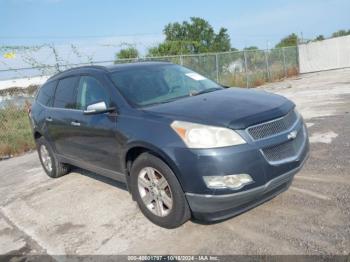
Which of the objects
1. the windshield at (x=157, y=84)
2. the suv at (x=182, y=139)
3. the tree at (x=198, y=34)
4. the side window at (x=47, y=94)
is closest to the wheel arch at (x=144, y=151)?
the suv at (x=182, y=139)

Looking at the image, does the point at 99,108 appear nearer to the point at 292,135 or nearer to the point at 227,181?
the point at 227,181

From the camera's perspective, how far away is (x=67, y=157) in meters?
5.86

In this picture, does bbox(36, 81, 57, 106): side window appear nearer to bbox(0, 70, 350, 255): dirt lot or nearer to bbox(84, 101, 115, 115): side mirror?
bbox(0, 70, 350, 255): dirt lot

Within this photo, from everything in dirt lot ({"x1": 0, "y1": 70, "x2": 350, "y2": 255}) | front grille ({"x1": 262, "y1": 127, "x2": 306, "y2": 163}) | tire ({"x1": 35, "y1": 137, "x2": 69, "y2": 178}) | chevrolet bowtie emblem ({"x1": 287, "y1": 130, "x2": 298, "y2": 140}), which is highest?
chevrolet bowtie emblem ({"x1": 287, "y1": 130, "x2": 298, "y2": 140})

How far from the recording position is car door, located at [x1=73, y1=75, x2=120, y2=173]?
4492 mm

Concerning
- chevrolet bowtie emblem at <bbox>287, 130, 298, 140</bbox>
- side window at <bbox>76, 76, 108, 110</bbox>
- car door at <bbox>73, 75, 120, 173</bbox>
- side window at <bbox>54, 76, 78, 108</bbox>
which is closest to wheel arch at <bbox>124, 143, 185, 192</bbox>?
car door at <bbox>73, 75, 120, 173</bbox>

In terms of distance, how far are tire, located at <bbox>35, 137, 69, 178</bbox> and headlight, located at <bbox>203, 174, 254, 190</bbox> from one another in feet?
12.1

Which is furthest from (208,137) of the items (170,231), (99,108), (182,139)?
(99,108)

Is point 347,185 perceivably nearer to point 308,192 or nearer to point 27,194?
point 308,192

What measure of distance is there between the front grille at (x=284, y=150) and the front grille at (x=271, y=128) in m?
0.13

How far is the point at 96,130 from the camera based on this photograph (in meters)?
4.70

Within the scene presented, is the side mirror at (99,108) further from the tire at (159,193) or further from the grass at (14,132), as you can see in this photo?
the grass at (14,132)

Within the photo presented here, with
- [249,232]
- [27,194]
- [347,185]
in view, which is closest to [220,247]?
[249,232]

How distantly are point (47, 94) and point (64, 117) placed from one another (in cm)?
112
